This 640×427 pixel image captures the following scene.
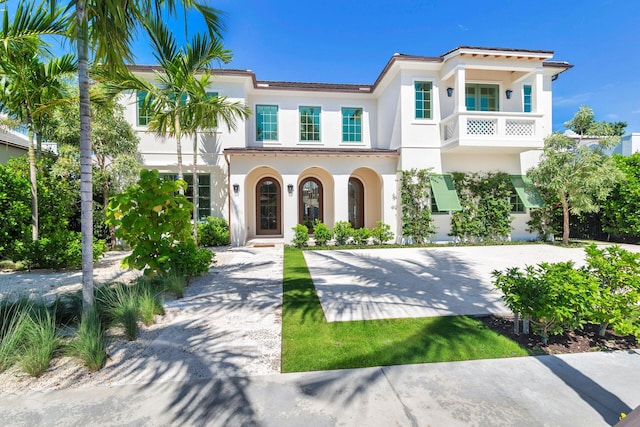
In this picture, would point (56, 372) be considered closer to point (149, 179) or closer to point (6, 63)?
point (149, 179)

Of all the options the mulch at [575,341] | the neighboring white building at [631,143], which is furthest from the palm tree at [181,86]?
the neighboring white building at [631,143]

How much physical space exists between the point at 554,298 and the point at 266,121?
15.1 metres

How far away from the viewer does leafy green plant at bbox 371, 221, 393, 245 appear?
14.2 meters

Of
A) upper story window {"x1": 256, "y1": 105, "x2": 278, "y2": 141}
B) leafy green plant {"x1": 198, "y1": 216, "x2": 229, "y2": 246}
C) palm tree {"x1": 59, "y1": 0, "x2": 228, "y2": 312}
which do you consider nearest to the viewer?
palm tree {"x1": 59, "y1": 0, "x2": 228, "y2": 312}

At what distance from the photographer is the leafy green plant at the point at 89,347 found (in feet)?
11.3

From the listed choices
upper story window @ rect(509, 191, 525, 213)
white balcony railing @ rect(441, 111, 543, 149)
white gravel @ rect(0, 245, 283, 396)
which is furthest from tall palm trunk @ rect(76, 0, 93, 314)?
upper story window @ rect(509, 191, 525, 213)

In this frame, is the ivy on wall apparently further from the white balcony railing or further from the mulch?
the mulch

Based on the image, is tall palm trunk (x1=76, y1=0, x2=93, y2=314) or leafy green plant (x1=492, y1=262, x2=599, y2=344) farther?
tall palm trunk (x1=76, y1=0, x2=93, y2=314)

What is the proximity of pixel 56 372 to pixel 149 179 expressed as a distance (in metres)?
4.18

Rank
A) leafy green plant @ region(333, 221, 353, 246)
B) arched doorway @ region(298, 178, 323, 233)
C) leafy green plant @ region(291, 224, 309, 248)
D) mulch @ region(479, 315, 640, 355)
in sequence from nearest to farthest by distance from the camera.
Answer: mulch @ region(479, 315, 640, 355) < leafy green plant @ region(291, 224, 309, 248) < leafy green plant @ region(333, 221, 353, 246) < arched doorway @ region(298, 178, 323, 233)

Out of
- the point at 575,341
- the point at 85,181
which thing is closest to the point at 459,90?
the point at 575,341

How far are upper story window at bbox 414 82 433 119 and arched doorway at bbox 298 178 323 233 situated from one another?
6687 millimetres

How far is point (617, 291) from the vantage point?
172 inches

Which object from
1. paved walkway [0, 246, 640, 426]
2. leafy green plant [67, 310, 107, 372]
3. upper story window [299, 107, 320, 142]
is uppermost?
upper story window [299, 107, 320, 142]
